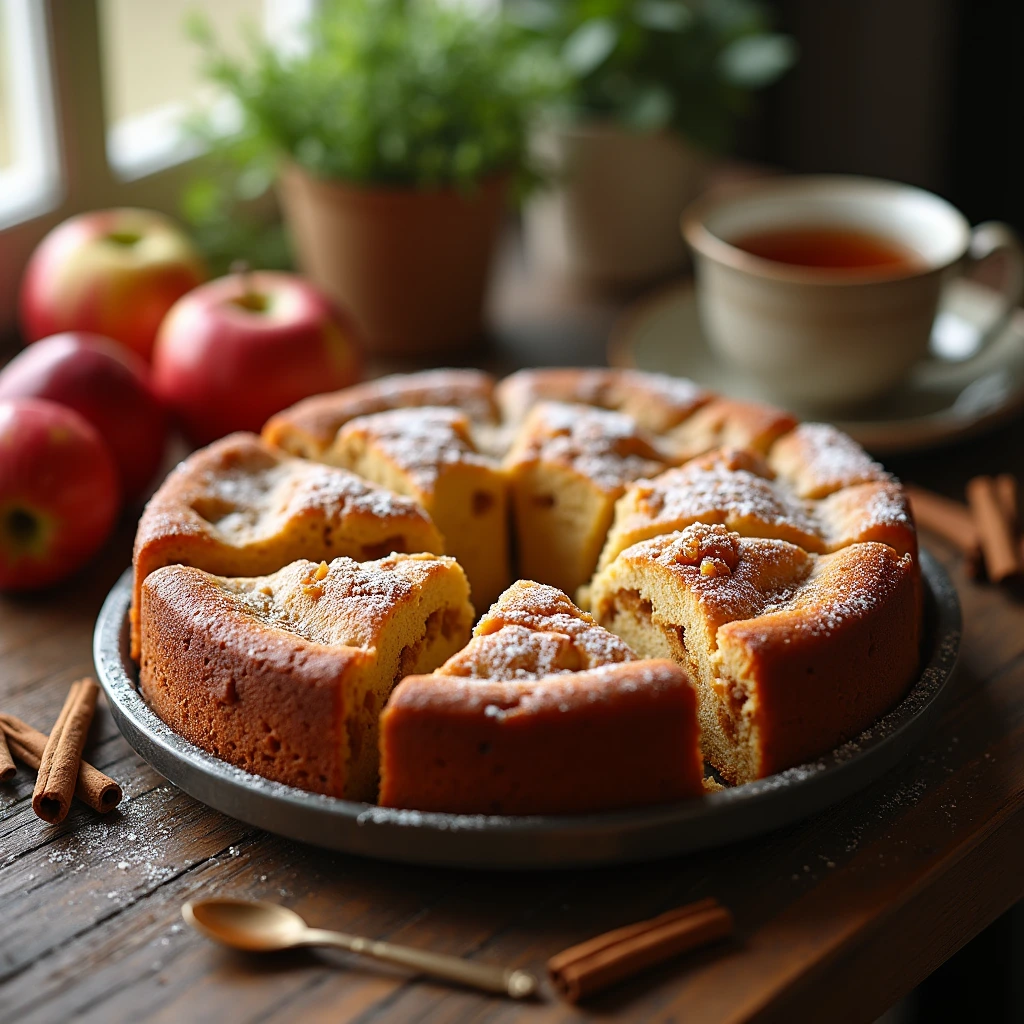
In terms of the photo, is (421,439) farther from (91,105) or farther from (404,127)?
(91,105)

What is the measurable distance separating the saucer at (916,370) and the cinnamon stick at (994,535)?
0.15m

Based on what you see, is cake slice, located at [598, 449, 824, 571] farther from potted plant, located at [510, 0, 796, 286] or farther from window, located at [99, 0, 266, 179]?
window, located at [99, 0, 266, 179]

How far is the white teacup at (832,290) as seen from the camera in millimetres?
1953

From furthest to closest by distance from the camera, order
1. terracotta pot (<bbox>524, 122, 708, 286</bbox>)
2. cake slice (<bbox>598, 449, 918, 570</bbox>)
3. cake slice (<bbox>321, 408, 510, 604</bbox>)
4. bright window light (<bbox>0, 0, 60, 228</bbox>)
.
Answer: terracotta pot (<bbox>524, 122, 708, 286</bbox>)
bright window light (<bbox>0, 0, 60, 228</bbox>)
cake slice (<bbox>321, 408, 510, 604</bbox>)
cake slice (<bbox>598, 449, 918, 570</bbox>)

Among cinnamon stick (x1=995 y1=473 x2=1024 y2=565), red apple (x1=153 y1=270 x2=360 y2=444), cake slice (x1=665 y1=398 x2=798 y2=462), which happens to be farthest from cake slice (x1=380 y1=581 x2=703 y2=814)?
red apple (x1=153 y1=270 x2=360 y2=444)

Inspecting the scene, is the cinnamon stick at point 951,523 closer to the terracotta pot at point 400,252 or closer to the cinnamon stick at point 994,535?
the cinnamon stick at point 994,535

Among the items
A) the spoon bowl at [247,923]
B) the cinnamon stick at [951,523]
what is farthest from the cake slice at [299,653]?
the cinnamon stick at [951,523]

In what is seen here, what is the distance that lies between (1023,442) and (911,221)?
42 centimetres

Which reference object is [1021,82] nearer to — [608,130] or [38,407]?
[608,130]

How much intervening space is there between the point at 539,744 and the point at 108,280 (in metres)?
1.35

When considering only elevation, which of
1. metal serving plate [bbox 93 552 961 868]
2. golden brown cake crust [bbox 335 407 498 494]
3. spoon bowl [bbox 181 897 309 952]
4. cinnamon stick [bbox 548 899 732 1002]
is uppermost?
golden brown cake crust [bbox 335 407 498 494]

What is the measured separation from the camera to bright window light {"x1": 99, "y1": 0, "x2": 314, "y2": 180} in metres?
2.31

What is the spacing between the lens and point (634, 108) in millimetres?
2391

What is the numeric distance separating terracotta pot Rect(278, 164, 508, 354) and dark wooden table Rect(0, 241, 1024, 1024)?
3.55ft
